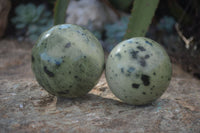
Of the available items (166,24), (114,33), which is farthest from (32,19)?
(166,24)

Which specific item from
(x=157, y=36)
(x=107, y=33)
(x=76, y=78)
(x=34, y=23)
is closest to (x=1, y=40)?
(x=34, y=23)

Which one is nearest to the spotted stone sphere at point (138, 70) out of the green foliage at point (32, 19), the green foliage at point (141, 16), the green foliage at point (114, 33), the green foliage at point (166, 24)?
the green foliage at point (141, 16)

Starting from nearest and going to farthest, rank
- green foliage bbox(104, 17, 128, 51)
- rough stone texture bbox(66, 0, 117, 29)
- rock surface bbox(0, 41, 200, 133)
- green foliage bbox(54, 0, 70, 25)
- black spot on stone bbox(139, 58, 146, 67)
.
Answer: rock surface bbox(0, 41, 200, 133), black spot on stone bbox(139, 58, 146, 67), green foliage bbox(54, 0, 70, 25), green foliage bbox(104, 17, 128, 51), rough stone texture bbox(66, 0, 117, 29)

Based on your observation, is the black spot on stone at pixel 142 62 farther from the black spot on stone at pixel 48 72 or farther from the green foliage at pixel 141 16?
the green foliage at pixel 141 16

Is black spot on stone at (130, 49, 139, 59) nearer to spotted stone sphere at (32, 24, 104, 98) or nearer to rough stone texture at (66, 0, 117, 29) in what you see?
spotted stone sphere at (32, 24, 104, 98)


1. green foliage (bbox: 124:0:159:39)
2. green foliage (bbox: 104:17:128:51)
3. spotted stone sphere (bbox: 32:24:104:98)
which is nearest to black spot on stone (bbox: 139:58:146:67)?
spotted stone sphere (bbox: 32:24:104:98)

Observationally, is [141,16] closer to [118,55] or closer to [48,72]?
[118,55]
